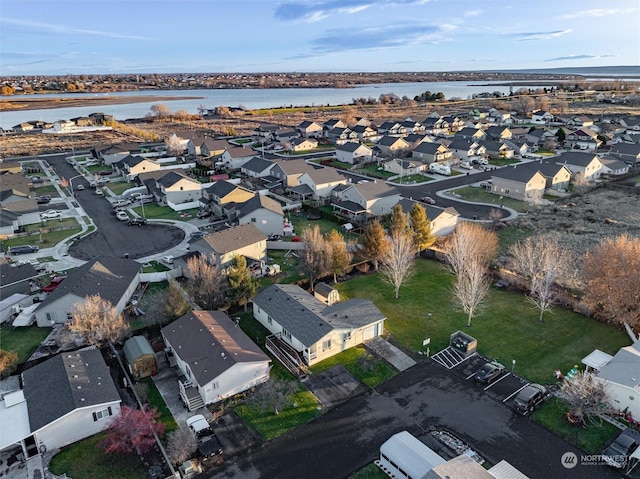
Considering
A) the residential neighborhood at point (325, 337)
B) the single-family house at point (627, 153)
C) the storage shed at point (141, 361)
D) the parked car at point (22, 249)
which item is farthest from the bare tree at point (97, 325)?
the single-family house at point (627, 153)

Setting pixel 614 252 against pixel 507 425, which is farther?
pixel 614 252

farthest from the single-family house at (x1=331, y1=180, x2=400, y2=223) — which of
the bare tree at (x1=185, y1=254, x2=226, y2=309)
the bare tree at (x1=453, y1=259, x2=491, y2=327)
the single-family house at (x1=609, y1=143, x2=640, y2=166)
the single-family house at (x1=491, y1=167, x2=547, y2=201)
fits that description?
the single-family house at (x1=609, y1=143, x2=640, y2=166)

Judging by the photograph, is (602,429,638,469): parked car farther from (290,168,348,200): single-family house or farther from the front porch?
(290,168,348,200): single-family house

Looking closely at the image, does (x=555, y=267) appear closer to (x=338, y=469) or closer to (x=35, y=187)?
(x=338, y=469)

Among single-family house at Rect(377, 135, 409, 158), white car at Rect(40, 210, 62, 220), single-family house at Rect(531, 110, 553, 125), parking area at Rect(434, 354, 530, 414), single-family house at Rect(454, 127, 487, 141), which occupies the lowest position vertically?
parking area at Rect(434, 354, 530, 414)

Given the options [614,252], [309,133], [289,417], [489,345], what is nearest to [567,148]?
[309,133]

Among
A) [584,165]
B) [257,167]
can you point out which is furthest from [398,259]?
[584,165]
